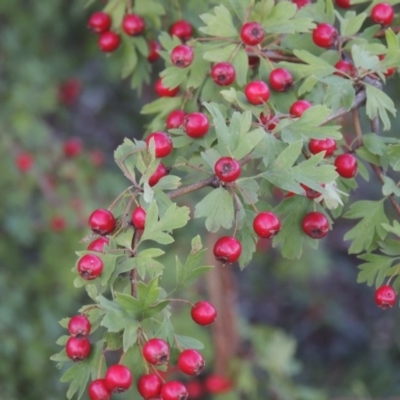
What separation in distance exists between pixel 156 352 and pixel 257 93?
1.82 ft

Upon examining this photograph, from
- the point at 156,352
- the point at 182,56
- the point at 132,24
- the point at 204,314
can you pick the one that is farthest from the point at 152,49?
the point at 156,352

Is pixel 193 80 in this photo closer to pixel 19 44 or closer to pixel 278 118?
pixel 278 118

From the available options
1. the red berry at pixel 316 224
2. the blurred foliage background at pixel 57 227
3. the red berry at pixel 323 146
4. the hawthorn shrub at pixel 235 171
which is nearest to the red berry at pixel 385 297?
the hawthorn shrub at pixel 235 171

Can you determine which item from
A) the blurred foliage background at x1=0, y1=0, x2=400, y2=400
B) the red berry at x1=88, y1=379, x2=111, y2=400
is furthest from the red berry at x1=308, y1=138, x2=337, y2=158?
the blurred foliage background at x1=0, y1=0, x2=400, y2=400

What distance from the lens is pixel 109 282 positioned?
48.3 inches

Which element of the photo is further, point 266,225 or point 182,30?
point 182,30

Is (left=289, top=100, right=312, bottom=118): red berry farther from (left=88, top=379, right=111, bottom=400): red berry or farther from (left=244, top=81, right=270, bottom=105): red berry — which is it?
(left=88, top=379, right=111, bottom=400): red berry

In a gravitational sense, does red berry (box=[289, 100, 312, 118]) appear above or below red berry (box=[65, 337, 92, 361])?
above

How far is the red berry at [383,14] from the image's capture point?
1.56 m

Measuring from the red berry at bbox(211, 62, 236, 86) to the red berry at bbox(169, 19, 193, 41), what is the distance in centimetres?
35

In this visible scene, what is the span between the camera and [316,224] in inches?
53.8

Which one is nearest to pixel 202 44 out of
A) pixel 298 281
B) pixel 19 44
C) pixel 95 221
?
pixel 95 221

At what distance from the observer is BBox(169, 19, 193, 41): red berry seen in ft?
5.89

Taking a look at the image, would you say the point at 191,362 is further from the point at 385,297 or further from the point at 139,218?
the point at 385,297
